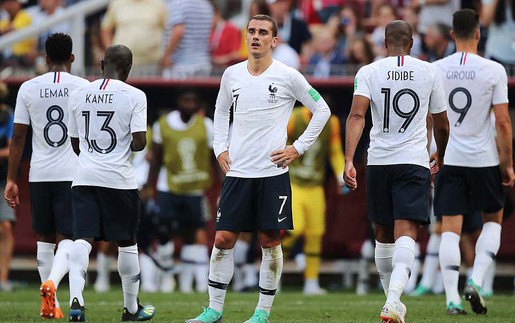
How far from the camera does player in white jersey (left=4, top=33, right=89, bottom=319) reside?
10.9m

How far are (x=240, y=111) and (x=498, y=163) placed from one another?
3001 millimetres

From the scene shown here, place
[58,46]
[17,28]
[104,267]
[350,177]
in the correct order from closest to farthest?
[350,177], [58,46], [104,267], [17,28]

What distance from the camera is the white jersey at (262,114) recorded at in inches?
381

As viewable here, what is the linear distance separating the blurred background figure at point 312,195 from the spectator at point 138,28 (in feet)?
9.84

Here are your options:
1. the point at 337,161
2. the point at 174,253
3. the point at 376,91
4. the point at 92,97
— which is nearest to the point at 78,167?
the point at 92,97

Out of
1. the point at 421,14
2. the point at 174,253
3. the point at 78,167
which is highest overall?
the point at 421,14

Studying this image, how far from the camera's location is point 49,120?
1101cm

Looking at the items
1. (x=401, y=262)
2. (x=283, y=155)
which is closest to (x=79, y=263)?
(x=283, y=155)

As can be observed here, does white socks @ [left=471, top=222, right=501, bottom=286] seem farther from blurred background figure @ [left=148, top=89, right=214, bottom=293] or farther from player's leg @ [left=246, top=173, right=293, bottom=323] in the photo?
blurred background figure @ [left=148, top=89, right=214, bottom=293]

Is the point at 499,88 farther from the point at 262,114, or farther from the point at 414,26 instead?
the point at 414,26

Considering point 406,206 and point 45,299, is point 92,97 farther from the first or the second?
point 406,206

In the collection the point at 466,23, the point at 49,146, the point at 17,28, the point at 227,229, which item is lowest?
the point at 227,229

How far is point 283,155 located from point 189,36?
853 centimetres

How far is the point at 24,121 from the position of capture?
36.0ft
